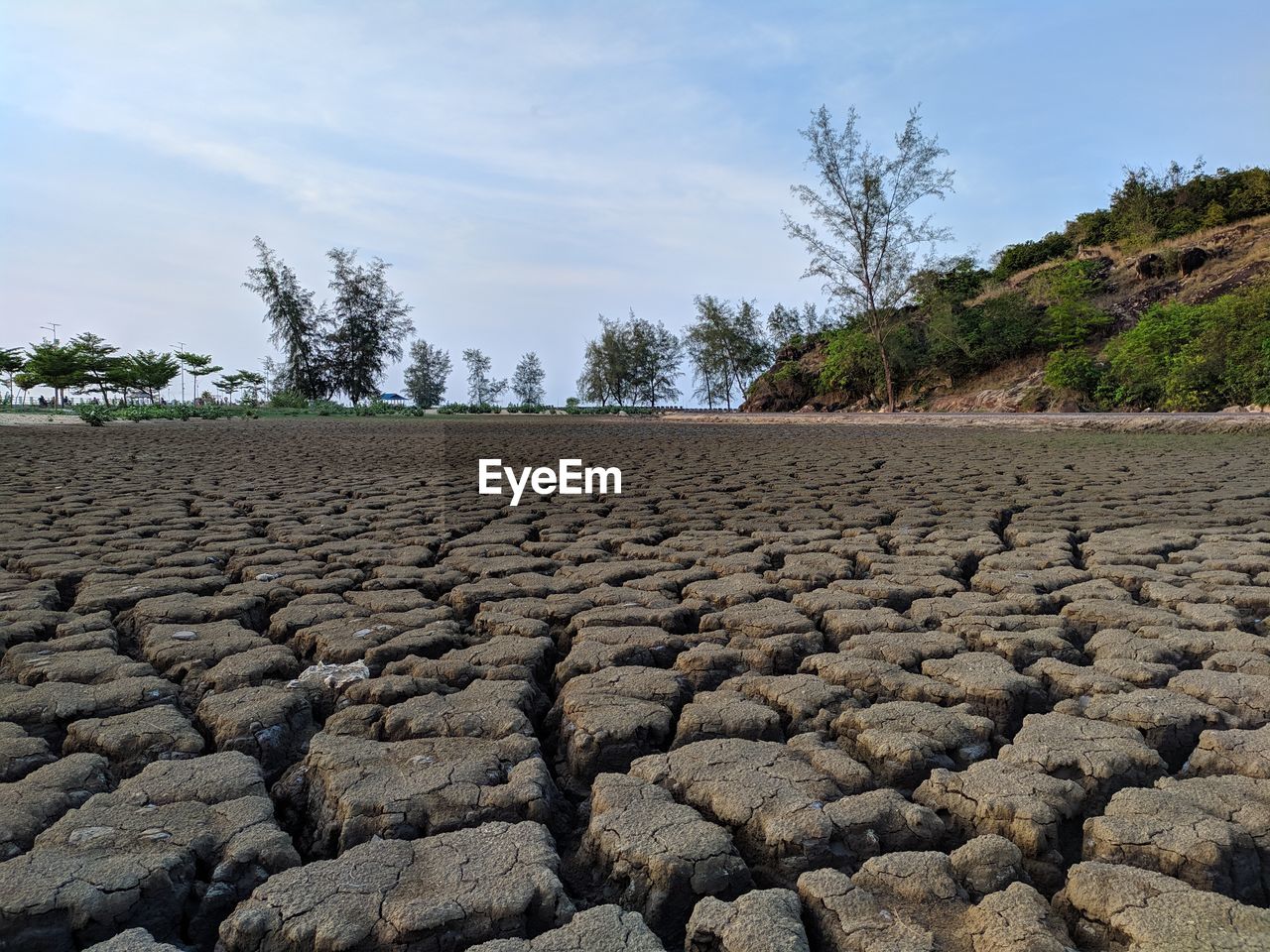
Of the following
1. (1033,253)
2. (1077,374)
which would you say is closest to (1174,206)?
(1033,253)

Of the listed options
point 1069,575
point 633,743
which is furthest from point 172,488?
point 1069,575

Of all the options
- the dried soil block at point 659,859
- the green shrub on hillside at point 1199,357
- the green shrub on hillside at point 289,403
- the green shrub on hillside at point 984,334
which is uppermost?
the green shrub on hillside at point 984,334

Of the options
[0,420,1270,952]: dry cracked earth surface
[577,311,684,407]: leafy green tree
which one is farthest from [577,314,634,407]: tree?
[0,420,1270,952]: dry cracked earth surface

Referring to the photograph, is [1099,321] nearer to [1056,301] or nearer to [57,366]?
[1056,301]

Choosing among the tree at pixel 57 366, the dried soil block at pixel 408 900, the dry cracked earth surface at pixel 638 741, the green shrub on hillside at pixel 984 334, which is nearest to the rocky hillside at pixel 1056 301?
the green shrub on hillside at pixel 984 334

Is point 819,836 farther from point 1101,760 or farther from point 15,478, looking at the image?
point 15,478

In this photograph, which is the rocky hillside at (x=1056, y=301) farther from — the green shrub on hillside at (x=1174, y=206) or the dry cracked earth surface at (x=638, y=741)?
the dry cracked earth surface at (x=638, y=741)
